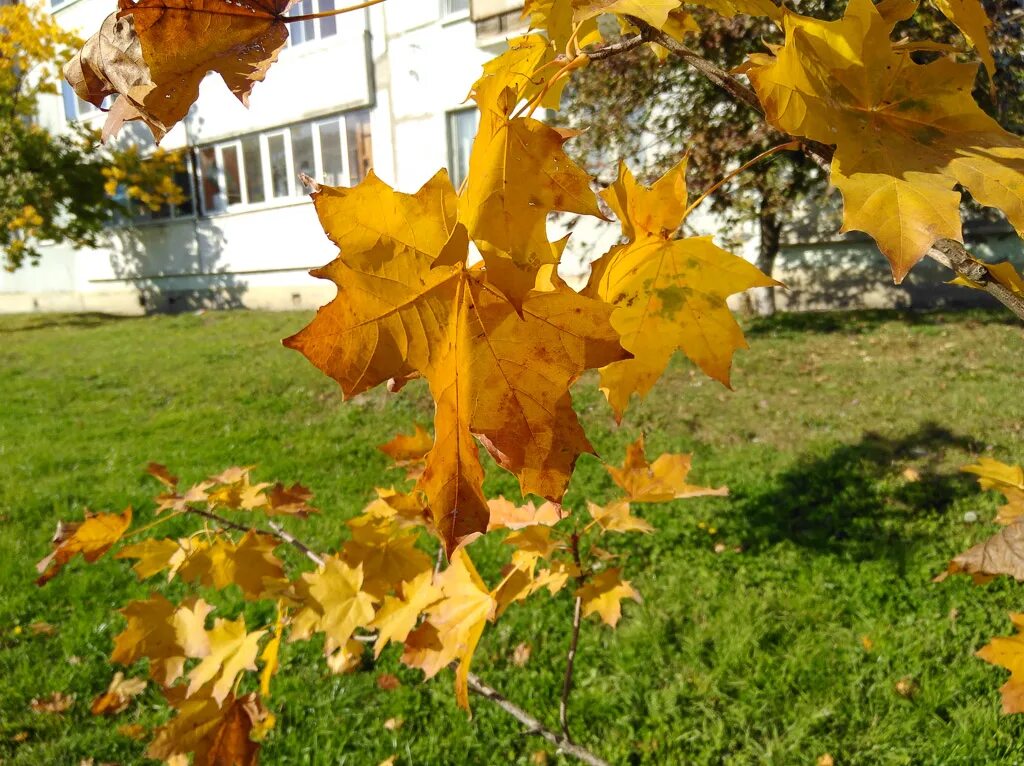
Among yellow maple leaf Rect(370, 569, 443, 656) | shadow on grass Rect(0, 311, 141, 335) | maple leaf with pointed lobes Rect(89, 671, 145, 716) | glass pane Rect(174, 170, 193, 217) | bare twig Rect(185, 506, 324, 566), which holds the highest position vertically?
glass pane Rect(174, 170, 193, 217)

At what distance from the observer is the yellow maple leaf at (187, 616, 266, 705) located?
4.64 ft

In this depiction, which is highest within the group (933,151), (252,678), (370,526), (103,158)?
(103,158)

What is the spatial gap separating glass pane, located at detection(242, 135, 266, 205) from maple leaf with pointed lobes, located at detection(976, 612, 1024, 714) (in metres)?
12.6

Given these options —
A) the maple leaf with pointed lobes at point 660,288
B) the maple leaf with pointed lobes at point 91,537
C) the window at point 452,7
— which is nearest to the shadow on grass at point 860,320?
the window at point 452,7

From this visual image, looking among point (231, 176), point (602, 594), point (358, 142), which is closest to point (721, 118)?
point (358, 142)

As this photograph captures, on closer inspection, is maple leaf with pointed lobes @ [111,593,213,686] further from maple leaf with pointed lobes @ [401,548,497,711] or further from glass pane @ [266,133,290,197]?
glass pane @ [266,133,290,197]

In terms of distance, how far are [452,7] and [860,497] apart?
28.9 feet

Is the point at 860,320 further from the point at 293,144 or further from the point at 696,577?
the point at 293,144

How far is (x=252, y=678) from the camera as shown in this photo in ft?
8.88

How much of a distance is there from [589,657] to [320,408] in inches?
146

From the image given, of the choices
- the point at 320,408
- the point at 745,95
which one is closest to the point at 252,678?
the point at 745,95

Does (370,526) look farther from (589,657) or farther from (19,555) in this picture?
(19,555)

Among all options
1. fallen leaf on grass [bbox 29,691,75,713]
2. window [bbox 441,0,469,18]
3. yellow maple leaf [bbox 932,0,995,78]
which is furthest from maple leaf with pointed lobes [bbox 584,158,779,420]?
window [bbox 441,0,469,18]

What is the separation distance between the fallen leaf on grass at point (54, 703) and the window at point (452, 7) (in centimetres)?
937
